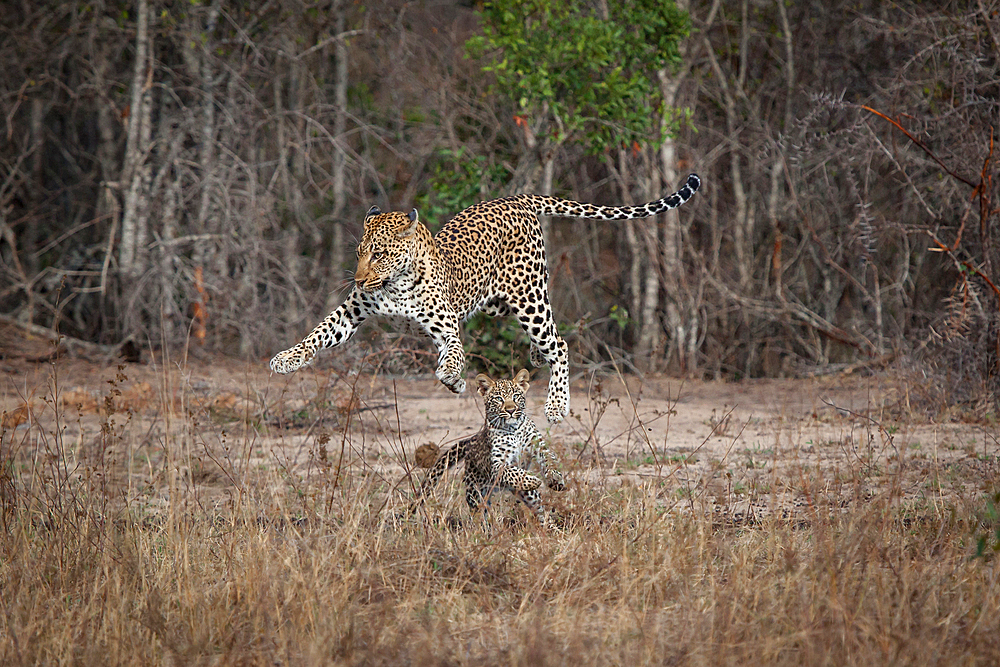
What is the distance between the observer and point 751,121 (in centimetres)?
1498

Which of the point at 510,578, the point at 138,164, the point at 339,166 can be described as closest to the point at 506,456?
the point at 510,578

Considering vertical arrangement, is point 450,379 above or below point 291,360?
below

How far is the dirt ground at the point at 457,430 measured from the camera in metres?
6.10

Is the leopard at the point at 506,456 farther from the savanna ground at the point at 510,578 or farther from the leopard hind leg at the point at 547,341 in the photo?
the leopard hind leg at the point at 547,341

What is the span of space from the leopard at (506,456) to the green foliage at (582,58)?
611 cm

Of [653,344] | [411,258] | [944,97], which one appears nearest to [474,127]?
[653,344]

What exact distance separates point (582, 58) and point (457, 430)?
199 inches

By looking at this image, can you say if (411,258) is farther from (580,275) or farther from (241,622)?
(580,275)

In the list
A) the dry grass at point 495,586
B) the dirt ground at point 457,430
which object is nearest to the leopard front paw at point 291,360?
the dirt ground at point 457,430

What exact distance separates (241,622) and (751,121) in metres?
12.5

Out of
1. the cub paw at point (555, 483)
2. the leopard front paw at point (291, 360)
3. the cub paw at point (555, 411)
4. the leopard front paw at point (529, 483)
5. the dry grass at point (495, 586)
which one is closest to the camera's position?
the dry grass at point (495, 586)

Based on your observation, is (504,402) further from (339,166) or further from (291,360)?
(339,166)

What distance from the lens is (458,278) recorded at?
659 cm

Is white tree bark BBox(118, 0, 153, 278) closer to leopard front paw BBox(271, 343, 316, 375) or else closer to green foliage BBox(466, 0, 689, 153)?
green foliage BBox(466, 0, 689, 153)
